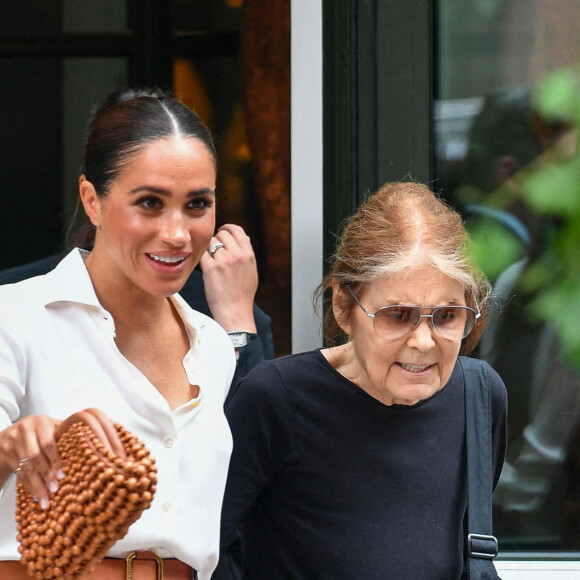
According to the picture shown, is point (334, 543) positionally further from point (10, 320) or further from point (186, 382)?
point (10, 320)

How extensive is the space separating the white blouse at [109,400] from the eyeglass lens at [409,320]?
1.09 feet

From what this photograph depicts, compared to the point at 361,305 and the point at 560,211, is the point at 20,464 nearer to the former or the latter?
the point at 361,305

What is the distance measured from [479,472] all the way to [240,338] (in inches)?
21.1

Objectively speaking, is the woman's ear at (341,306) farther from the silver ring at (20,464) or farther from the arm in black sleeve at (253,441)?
the silver ring at (20,464)

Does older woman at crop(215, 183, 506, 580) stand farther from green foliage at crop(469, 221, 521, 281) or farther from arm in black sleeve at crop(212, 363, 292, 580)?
green foliage at crop(469, 221, 521, 281)

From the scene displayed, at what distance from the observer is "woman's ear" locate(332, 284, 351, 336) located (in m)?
2.04

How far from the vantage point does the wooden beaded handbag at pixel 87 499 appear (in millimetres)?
1173

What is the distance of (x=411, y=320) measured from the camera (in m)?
1.93

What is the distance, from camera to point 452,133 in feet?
8.96

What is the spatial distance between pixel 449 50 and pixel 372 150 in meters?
0.31

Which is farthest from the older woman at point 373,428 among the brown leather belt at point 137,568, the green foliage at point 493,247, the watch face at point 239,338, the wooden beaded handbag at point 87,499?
the wooden beaded handbag at point 87,499

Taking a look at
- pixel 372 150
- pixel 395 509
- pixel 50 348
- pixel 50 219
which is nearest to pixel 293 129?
pixel 372 150

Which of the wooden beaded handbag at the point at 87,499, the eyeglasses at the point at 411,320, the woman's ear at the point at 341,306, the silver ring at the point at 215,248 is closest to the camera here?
the wooden beaded handbag at the point at 87,499

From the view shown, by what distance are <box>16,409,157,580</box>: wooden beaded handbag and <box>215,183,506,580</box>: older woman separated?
2.55 feet
